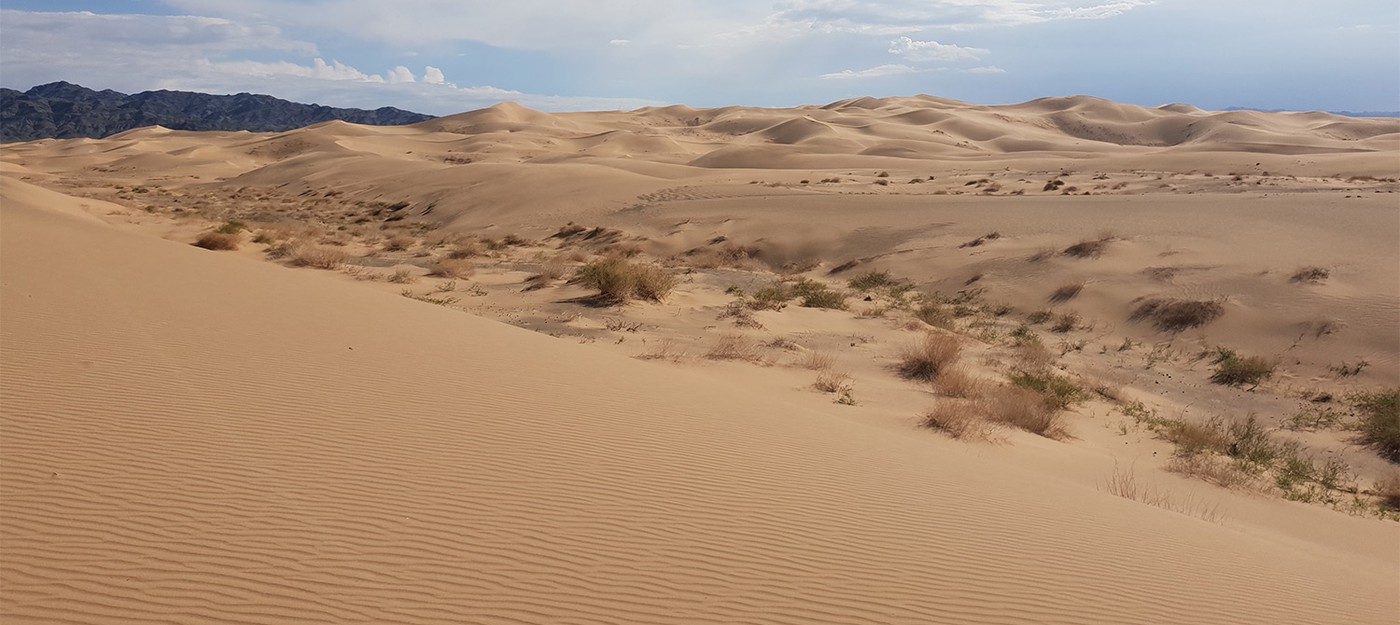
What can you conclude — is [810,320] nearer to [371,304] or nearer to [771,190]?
[371,304]

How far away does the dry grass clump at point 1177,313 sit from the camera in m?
16.2

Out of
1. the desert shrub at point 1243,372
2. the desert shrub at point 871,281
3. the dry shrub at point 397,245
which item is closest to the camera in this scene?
the desert shrub at point 1243,372

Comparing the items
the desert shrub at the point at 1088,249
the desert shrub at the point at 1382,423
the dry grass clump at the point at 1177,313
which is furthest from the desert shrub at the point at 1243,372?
the desert shrub at the point at 1088,249

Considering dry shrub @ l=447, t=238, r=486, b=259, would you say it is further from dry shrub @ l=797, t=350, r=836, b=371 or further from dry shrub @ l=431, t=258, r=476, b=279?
dry shrub @ l=797, t=350, r=836, b=371

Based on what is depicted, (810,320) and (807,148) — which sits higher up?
(807,148)

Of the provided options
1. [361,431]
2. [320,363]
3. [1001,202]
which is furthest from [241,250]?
[1001,202]

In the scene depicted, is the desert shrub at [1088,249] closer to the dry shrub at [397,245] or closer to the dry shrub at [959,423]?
the dry shrub at [959,423]

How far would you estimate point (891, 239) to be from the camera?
82.7 ft

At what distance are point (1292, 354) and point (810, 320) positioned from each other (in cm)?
803

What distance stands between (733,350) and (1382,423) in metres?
8.11

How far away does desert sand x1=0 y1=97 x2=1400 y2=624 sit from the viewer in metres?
4.04

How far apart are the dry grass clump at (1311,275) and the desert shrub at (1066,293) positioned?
12.6 ft

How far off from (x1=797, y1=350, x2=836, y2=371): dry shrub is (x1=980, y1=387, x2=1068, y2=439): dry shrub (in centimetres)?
226

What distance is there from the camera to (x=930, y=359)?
1231cm
